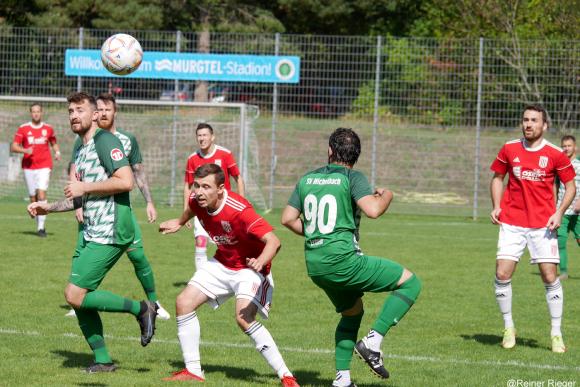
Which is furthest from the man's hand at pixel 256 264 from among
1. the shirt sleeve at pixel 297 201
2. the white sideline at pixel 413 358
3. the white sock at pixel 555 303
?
the white sock at pixel 555 303

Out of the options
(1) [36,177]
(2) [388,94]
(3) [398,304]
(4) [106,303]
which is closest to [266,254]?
(3) [398,304]

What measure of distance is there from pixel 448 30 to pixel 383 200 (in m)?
32.6

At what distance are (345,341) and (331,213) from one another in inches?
38.6

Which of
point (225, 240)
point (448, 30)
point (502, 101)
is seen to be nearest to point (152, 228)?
point (502, 101)

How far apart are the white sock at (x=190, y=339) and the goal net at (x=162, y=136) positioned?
1559 cm

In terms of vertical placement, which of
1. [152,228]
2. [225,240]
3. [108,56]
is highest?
[108,56]

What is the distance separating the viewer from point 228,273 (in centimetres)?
731

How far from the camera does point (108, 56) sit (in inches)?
420

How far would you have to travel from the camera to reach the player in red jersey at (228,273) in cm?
711

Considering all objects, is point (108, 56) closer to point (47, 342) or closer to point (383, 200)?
point (47, 342)

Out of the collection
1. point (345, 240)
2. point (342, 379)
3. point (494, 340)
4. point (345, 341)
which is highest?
point (345, 240)

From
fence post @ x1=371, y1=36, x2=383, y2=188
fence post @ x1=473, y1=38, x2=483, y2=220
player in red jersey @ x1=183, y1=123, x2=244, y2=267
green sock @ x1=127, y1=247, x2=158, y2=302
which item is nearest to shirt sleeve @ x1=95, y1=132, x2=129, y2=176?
green sock @ x1=127, y1=247, x2=158, y2=302

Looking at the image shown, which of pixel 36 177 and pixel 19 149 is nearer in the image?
pixel 19 149

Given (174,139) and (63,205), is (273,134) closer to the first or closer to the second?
(174,139)
